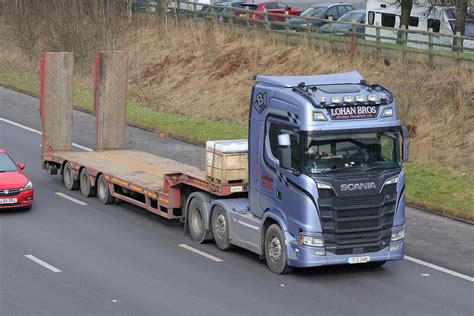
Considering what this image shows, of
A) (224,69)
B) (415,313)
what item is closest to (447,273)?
(415,313)

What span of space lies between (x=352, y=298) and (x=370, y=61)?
22.1 metres

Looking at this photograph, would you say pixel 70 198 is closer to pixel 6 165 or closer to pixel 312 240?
pixel 6 165

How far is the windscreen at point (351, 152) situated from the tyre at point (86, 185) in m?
8.81

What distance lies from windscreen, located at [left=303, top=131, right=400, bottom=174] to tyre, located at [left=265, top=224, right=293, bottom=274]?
1.40 meters

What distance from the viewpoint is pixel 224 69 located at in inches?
1718

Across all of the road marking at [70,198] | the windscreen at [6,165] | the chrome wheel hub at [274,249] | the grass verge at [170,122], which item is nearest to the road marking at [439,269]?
the chrome wheel hub at [274,249]

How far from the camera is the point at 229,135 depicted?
3347 cm

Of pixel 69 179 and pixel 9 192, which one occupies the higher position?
pixel 9 192

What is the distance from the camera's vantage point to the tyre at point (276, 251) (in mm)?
17984

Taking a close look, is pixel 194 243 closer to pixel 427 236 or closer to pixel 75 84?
pixel 427 236

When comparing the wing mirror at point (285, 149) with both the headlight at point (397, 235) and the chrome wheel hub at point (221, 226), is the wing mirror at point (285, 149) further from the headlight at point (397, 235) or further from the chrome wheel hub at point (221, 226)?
the chrome wheel hub at point (221, 226)

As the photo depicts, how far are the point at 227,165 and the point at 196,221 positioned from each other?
5.72 ft

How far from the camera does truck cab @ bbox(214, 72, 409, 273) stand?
17.4 m

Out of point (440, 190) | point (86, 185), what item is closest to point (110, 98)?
point (86, 185)
